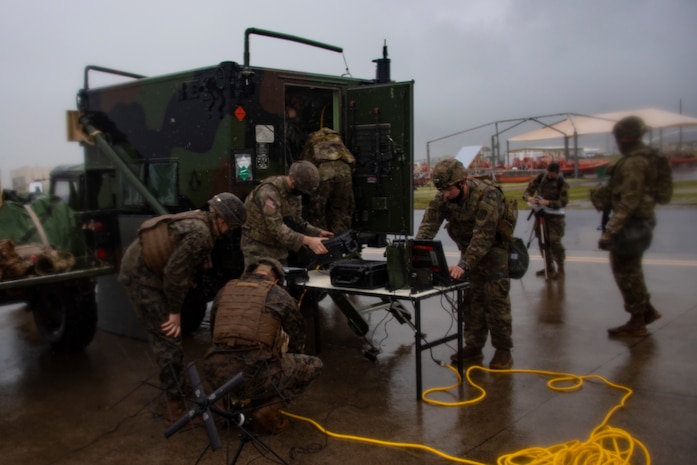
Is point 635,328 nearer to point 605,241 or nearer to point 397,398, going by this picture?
point 605,241

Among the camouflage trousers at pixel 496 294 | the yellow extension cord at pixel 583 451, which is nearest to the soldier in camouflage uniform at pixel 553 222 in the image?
the camouflage trousers at pixel 496 294

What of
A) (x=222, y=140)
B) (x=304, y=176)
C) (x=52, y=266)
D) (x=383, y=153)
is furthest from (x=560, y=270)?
(x=52, y=266)

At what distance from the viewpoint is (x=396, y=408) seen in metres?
4.75

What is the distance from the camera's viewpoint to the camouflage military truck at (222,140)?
6.13 meters

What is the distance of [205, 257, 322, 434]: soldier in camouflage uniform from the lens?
4148 mm

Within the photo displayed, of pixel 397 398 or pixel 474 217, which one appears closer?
pixel 397 398

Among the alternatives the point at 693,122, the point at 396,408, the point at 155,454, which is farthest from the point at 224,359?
the point at 693,122

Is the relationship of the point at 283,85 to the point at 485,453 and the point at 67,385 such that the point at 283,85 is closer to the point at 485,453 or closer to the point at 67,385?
the point at 67,385

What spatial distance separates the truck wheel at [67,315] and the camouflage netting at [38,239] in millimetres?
443

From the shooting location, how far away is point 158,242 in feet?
14.6

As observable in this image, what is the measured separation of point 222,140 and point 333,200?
1281 mm

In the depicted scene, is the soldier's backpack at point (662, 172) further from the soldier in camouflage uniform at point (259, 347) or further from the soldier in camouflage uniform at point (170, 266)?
the soldier in camouflage uniform at point (170, 266)

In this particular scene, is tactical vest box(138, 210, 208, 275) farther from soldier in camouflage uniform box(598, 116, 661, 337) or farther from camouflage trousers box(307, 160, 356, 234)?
soldier in camouflage uniform box(598, 116, 661, 337)

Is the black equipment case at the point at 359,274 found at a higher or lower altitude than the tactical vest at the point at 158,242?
lower
